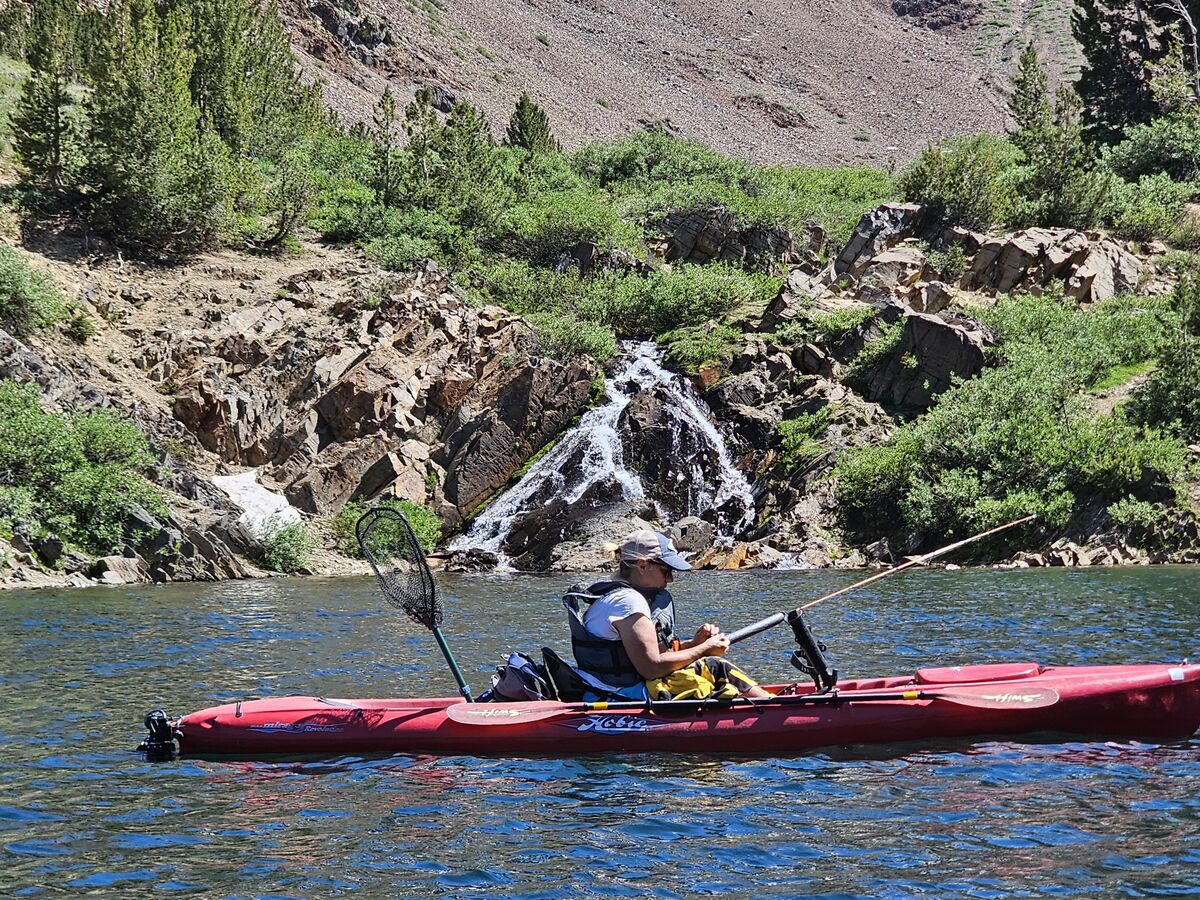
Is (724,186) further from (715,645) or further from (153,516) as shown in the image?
(715,645)

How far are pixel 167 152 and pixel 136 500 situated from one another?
601 inches

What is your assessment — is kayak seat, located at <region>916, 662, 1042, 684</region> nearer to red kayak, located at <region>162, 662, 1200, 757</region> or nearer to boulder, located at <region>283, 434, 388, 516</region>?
red kayak, located at <region>162, 662, 1200, 757</region>

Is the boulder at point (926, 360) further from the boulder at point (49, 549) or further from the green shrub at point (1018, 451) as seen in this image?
the boulder at point (49, 549)

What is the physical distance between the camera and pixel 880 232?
43219 mm

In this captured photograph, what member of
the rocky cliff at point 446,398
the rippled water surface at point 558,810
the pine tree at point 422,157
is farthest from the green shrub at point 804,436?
the pine tree at point 422,157

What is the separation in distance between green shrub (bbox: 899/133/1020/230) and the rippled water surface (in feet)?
105

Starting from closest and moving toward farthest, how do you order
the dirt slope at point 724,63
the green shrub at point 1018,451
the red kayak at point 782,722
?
the red kayak at point 782,722, the green shrub at point 1018,451, the dirt slope at point 724,63

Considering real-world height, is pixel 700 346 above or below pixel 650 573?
below

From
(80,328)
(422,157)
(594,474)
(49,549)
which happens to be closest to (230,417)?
(80,328)

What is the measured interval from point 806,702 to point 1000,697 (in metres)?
1.56

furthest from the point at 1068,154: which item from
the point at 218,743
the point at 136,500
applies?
the point at 218,743

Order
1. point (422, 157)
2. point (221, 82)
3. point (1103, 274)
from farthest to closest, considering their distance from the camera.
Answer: point (422, 157), point (221, 82), point (1103, 274)

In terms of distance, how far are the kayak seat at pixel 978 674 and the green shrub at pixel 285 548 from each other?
67.2 feet

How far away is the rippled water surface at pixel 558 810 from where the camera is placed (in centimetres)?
619
